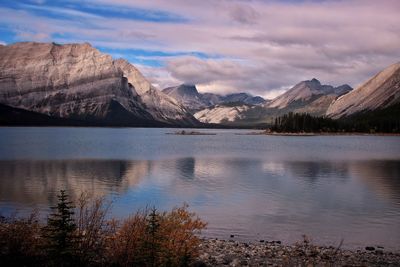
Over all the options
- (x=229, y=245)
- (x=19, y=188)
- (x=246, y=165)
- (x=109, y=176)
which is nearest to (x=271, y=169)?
(x=246, y=165)

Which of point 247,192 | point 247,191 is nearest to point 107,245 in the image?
point 247,192

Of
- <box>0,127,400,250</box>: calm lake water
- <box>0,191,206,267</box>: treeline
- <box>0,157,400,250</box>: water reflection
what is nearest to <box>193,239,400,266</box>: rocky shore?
<box>0,127,400,250</box>: calm lake water

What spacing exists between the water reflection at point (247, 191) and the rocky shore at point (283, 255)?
12.4 ft

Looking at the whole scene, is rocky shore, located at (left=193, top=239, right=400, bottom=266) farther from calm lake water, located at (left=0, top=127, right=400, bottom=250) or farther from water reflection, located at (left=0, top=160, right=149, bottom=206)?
water reflection, located at (left=0, top=160, right=149, bottom=206)

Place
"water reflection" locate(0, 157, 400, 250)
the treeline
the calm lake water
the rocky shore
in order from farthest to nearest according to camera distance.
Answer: "water reflection" locate(0, 157, 400, 250) → the calm lake water → the rocky shore → the treeline

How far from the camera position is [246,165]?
93250mm

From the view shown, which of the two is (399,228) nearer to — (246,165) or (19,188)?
(19,188)

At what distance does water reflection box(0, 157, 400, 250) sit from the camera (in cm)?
3816

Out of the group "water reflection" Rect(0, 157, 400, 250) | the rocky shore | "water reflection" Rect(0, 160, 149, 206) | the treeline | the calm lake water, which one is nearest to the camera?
the treeline

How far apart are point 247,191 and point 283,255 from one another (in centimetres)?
3044

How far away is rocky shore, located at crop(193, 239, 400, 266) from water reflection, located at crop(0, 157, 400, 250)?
3780 mm

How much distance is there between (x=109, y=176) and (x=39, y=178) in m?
10.3

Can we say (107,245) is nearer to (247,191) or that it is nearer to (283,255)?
(283,255)

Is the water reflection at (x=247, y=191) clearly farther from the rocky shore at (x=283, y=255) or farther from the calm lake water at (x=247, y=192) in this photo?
the rocky shore at (x=283, y=255)
